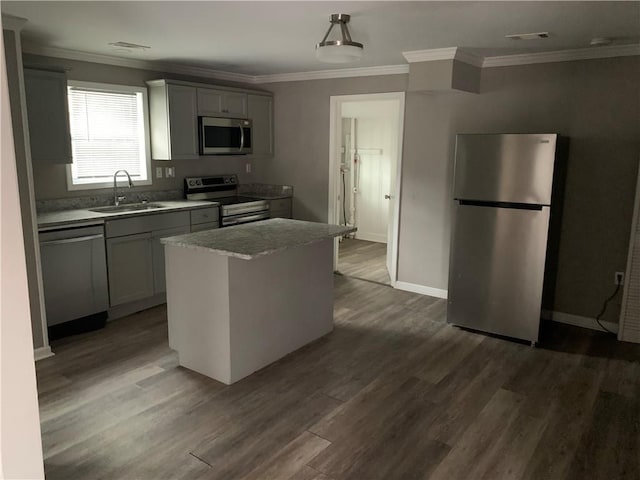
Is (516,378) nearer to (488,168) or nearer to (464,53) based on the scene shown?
(488,168)

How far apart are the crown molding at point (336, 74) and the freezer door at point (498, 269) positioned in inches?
69.3

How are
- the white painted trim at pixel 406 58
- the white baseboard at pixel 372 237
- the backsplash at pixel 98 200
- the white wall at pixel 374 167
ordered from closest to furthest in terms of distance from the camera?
1. the white painted trim at pixel 406 58
2. the backsplash at pixel 98 200
3. the white wall at pixel 374 167
4. the white baseboard at pixel 372 237

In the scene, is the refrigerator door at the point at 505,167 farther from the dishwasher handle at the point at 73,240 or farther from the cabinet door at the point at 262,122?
the dishwasher handle at the point at 73,240

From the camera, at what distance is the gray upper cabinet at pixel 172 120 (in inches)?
190

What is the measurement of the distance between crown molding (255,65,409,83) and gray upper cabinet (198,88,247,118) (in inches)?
18.4

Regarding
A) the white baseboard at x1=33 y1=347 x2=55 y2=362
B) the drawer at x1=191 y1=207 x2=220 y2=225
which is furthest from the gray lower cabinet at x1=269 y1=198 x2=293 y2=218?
the white baseboard at x1=33 y1=347 x2=55 y2=362

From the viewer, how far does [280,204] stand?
5.87m

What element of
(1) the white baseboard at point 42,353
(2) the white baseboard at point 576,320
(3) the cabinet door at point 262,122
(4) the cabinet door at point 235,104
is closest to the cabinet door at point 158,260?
(1) the white baseboard at point 42,353

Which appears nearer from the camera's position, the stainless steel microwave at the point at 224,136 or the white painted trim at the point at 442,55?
the white painted trim at the point at 442,55

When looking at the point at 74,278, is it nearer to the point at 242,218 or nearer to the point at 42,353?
the point at 42,353

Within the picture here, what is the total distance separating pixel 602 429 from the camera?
2734 mm

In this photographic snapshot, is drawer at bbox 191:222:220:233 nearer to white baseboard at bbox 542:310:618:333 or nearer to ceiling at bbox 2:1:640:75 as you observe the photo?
ceiling at bbox 2:1:640:75

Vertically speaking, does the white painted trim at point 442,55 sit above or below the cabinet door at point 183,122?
above

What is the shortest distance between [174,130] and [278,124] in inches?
58.3
